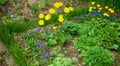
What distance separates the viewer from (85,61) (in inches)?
195

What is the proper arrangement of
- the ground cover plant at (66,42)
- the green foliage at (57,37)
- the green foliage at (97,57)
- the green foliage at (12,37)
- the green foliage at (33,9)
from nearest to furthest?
the green foliage at (97,57), the ground cover plant at (66,42), the green foliage at (12,37), the green foliage at (57,37), the green foliage at (33,9)

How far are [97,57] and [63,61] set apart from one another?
0.61 metres

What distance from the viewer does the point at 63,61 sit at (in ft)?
16.1

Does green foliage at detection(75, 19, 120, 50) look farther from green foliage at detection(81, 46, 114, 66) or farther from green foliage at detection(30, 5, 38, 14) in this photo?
green foliage at detection(30, 5, 38, 14)

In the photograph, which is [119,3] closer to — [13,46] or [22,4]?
[22,4]

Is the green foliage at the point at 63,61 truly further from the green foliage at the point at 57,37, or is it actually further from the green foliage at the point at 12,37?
the green foliage at the point at 12,37

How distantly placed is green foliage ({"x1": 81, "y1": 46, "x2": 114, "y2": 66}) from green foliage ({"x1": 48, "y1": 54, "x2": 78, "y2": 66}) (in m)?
0.20

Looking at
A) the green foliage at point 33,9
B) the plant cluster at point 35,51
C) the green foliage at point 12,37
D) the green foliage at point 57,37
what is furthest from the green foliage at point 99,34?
the green foliage at point 33,9

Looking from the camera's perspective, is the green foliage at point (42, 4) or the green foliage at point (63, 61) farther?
the green foliage at point (42, 4)

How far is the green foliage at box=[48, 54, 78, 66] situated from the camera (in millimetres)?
4851

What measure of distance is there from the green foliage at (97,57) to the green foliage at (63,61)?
20 centimetres

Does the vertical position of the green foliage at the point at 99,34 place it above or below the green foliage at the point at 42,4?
above

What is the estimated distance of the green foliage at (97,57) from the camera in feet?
15.8

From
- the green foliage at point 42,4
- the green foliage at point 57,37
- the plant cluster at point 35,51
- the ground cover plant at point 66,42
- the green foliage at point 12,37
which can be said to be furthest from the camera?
the green foliage at point 42,4
